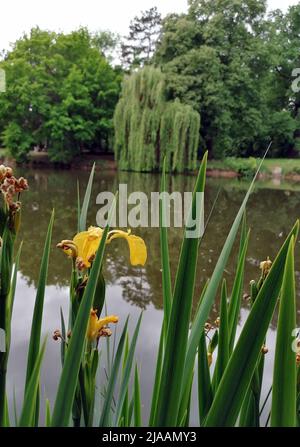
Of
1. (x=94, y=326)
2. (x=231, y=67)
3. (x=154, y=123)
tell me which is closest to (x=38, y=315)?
(x=94, y=326)

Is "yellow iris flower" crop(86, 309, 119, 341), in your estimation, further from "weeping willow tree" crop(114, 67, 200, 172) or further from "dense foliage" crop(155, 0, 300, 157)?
"dense foliage" crop(155, 0, 300, 157)

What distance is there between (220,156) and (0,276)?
17653 millimetres

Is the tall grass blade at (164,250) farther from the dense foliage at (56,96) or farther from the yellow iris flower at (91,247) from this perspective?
the dense foliage at (56,96)

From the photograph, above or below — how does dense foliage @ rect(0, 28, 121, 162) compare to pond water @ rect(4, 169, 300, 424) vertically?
above

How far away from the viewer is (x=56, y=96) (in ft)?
67.2

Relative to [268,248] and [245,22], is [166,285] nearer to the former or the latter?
[268,248]

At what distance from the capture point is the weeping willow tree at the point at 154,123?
47.8 ft

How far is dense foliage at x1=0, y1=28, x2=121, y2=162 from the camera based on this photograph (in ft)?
59.7

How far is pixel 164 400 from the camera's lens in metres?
0.37

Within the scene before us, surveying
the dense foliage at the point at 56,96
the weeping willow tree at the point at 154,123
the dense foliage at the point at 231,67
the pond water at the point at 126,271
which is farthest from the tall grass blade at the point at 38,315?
the dense foliage at the point at 56,96

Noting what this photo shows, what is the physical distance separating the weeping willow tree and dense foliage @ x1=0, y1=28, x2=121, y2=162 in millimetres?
4387

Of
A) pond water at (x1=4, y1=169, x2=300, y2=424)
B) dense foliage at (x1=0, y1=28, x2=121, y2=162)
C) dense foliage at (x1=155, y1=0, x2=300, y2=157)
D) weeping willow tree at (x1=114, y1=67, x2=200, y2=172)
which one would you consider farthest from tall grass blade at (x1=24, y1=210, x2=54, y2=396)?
dense foliage at (x1=0, y1=28, x2=121, y2=162)

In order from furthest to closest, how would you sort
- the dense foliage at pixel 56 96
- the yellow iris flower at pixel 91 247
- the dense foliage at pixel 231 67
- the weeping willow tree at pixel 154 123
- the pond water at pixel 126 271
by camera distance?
the dense foliage at pixel 56 96, the dense foliage at pixel 231 67, the weeping willow tree at pixel 154 123, the pond water at pixel 126 271, the yellow iris flower at pixel 91 247

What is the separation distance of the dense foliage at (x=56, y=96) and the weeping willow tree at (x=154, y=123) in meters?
4.39
